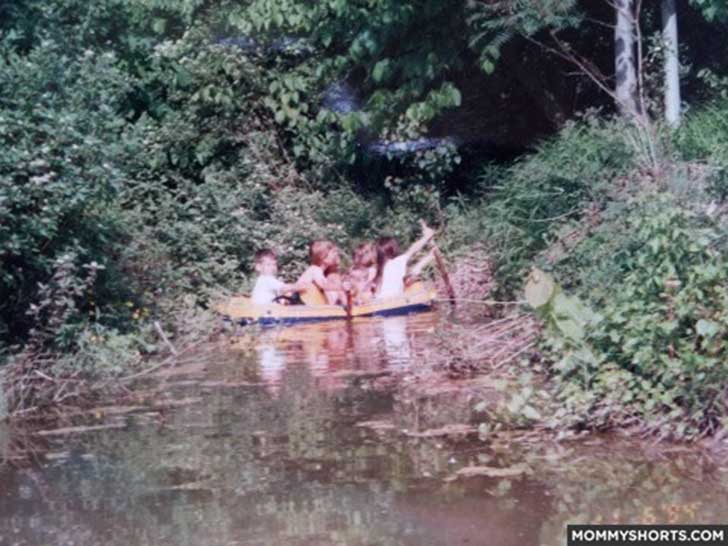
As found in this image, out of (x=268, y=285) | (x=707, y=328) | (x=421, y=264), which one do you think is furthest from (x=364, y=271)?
(x=707, y=328)

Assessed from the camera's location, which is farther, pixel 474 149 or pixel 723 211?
pixel 474 149

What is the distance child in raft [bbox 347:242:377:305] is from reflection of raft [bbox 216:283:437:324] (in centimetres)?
55

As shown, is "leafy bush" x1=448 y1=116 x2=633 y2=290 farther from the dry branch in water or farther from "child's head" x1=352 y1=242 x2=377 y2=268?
the dry branch in water

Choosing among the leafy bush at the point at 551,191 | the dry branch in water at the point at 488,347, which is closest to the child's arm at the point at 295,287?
the leafy bush at the point at 551,191

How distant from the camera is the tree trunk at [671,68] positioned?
14.1m

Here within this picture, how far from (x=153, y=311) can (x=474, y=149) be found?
725cm

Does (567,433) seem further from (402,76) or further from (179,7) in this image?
(179,7)

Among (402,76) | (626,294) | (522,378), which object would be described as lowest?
(522,378)

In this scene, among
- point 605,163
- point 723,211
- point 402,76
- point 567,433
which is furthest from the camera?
point 402,76

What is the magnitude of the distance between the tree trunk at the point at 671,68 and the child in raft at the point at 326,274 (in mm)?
4207

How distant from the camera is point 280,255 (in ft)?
53.4

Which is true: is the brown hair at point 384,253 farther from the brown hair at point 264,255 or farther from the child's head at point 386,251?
the brown hair at point 264,255

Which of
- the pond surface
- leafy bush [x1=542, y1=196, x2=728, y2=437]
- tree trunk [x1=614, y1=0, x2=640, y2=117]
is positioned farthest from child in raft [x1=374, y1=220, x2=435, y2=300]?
leafy bush [x1=542, y1=196, x2=728, y2=437]

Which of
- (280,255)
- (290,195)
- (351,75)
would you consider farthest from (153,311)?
(351,75)
